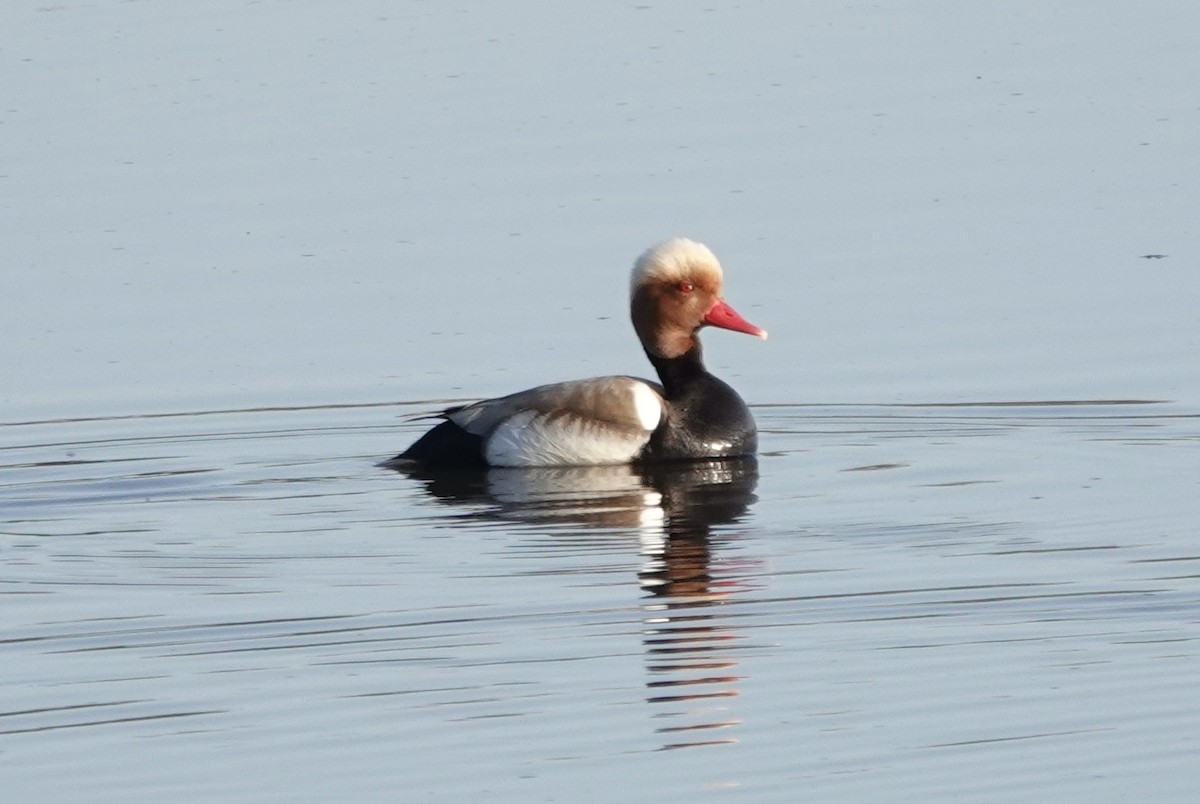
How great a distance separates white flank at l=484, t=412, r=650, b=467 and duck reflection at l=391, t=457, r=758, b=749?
61 mm

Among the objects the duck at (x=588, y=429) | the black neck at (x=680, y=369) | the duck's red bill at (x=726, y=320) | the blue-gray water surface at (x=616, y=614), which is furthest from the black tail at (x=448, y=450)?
the duck's red bill at (x=726, y=320)

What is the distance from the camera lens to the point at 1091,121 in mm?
17312

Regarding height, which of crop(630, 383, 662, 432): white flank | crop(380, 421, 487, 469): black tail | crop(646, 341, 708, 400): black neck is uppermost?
crop(646, 341, 708, 400): black neck

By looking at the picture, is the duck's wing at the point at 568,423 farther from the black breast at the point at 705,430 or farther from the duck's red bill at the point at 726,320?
the duck's red bill at the point at 726,320

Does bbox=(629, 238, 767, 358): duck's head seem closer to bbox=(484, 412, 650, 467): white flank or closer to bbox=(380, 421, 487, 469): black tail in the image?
bbox=(484, 412, 650, 467): white flank

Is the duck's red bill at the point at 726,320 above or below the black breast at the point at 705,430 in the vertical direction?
above

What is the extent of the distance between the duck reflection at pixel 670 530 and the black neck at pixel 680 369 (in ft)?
1.82

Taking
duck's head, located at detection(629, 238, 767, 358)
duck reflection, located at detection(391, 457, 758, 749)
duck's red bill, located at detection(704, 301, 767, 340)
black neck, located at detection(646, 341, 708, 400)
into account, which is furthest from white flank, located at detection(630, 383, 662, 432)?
duck's red bill, located at detection(704, 301, 767, 340)

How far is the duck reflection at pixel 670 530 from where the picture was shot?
284 inches

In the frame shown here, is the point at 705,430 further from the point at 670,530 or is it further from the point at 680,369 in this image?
the point at 670,530

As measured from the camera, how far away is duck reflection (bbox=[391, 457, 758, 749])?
720cm

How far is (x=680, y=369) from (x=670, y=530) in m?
2.01

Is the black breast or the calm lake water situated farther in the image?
the black breast

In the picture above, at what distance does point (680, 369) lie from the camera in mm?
11570
